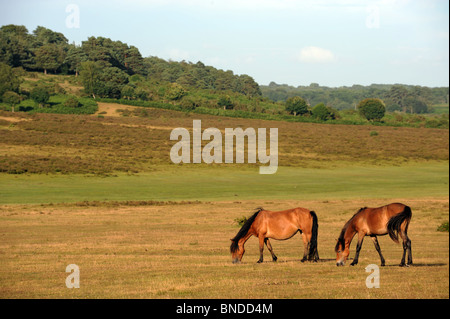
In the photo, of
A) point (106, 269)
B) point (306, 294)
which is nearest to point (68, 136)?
point (106, 269)

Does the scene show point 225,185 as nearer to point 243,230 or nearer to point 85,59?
point 243,230

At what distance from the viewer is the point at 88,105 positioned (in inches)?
4464

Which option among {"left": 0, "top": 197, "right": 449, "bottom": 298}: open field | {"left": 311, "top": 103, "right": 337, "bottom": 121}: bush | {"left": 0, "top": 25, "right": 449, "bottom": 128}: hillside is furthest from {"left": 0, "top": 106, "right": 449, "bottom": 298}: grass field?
{"left": 311, "top": 103, "right": 337, "bottom": 121}: bush

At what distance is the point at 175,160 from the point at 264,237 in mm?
58301

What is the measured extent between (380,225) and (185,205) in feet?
89.1

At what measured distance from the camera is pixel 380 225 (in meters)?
16.4

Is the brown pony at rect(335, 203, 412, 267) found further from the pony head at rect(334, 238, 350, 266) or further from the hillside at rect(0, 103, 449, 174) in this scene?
the hillside at rect(0, 103, 449, 174)

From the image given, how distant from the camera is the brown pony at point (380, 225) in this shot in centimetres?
1612

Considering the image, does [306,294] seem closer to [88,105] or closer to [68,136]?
[68,136]

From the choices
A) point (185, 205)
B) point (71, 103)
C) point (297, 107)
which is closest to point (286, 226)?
point (185, 205)

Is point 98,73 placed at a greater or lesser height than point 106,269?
greater

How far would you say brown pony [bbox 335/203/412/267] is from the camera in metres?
16.1

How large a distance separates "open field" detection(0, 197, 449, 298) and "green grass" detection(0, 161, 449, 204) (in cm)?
1121
